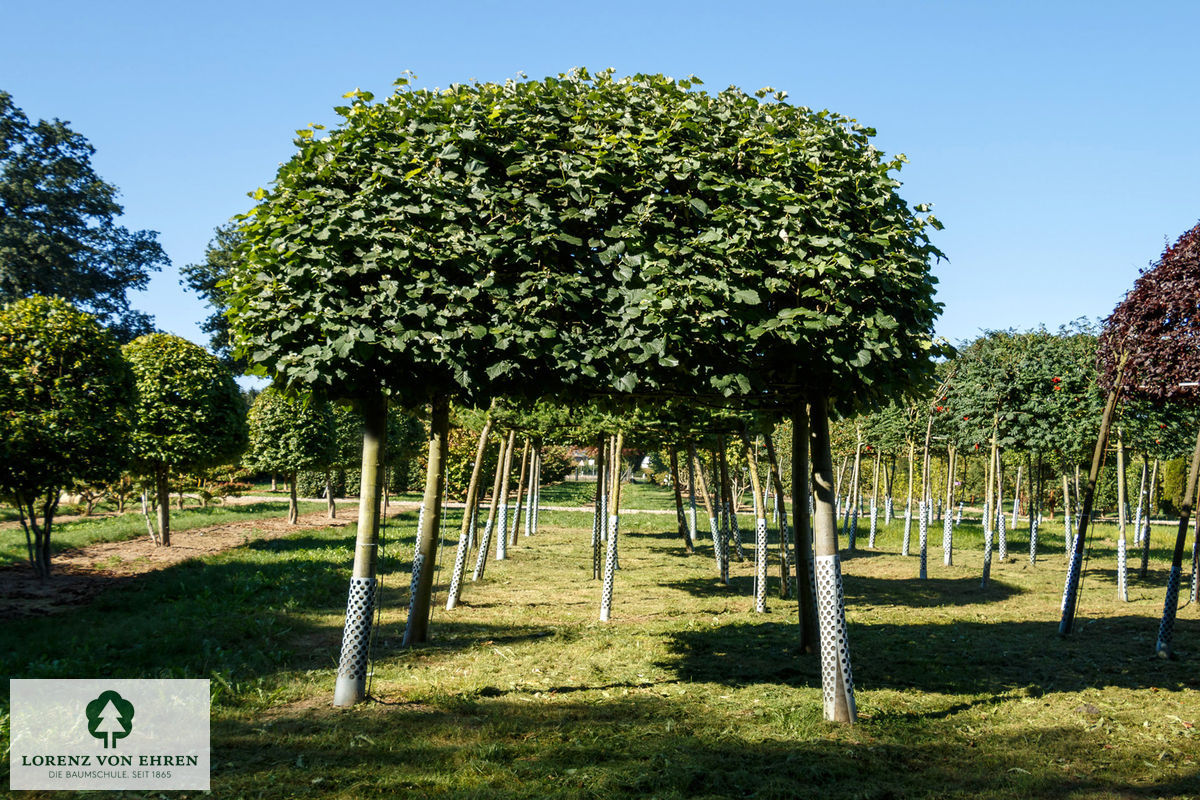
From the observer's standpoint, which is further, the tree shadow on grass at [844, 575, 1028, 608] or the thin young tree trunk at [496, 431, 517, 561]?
the thin young tree trunk at [496, 431, 517, 561]

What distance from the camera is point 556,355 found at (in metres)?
6.54

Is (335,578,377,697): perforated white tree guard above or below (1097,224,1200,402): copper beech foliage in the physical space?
below

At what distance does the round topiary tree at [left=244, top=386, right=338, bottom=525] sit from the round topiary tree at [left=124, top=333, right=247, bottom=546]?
19.8 ft

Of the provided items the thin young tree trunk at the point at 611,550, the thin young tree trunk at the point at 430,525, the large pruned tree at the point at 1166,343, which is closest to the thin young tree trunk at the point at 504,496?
the thin young tree trunk at the point at 611,550

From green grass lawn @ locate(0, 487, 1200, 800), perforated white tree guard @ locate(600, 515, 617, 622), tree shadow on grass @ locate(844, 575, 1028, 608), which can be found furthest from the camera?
tree shadow on grass @ locate(844, 575, 1028, 608)

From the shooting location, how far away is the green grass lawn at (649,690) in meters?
5.47

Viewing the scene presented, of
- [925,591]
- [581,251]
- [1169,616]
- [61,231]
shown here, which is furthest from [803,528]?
[61,231]

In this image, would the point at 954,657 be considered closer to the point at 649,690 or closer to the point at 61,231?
the point at 649,690

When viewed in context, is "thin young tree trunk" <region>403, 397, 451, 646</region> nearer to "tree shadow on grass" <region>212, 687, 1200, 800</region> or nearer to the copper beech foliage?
"tree shadow on grass" <region>212, 687, 1200, 800</region>

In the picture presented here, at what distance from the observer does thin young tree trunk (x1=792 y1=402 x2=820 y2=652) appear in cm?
842

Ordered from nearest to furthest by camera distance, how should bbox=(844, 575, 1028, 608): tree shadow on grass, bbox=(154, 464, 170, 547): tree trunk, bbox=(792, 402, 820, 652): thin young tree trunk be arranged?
1. bbox=(792, 402, 820, 652): thin young tree trunk
2. bbox=(844, 575, 1028, 608): tree shadow on grass
3. bbox=(154, 464, 170, 547): tree trunk

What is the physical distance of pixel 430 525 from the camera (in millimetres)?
9039

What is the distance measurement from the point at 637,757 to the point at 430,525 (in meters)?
4.24

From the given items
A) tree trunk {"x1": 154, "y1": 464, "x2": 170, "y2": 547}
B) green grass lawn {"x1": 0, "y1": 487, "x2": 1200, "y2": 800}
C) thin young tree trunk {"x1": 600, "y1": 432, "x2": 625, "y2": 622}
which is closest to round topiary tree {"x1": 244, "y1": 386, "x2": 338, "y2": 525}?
tree trunk {"x1": 154, "y1": 464, "x2": 170, "y2": 547}
